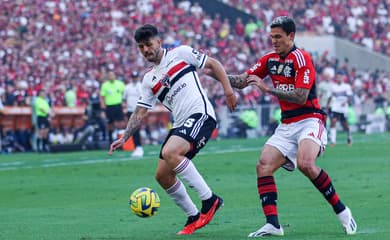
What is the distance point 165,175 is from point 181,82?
993 mm

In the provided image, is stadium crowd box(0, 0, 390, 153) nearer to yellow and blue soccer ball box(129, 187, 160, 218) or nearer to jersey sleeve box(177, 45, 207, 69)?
yellow and blue soccer ball box(129, 187, 160, 218)

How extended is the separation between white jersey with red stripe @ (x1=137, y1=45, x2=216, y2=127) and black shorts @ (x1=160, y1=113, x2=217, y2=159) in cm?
8

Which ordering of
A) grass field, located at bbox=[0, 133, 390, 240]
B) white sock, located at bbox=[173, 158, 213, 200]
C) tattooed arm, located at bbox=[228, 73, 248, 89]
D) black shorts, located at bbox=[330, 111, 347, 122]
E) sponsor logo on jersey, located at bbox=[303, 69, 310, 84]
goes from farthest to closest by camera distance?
black shorts, located at bbox=[330, 111, 347, 122]
grass field, located at bbox=[0, 133, 390, 240]
tattooed arm, located at bbox=[228, 73, 248, 89]
white sock, located at bbox=[173, 158, 213, 200]
sponsor logo on jersey, located at bbox=[303, 69, 310, 84]

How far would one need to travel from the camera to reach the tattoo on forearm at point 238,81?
11201 mm

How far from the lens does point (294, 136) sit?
1091 cm

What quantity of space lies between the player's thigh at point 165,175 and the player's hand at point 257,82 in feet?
4.08

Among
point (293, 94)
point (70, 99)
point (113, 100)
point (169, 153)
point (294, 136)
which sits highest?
point (293, 94)

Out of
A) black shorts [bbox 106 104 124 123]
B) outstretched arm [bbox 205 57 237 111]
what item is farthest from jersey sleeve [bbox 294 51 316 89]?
black shorts [bbox 106 104 124 123]

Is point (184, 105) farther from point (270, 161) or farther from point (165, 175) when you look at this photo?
point (270, 161)

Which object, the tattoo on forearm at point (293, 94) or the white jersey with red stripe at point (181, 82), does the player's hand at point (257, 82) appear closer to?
the tattoo on forearm at point (293, 94)

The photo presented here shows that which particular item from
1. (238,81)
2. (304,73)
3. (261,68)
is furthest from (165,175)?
(304,73)

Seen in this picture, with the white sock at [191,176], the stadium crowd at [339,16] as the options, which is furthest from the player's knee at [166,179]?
the stadium crowd at [339,16]

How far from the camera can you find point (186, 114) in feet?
36.7

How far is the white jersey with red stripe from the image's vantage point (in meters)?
11.2
